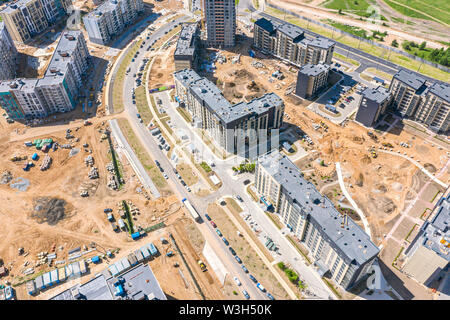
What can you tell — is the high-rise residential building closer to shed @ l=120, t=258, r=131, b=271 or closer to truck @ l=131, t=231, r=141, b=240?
truck @ l=131, t=231, r=141, b=240

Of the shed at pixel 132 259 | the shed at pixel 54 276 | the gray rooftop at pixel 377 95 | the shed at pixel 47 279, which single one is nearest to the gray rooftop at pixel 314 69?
the gray rooftop at pixel 377 95

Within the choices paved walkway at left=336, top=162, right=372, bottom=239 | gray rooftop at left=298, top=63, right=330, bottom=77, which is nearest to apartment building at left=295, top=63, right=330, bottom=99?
gray rooftop at left=298, top=63, right=330, bottom=77

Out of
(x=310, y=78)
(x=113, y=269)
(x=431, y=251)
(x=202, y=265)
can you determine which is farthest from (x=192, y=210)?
(x=310, y=78)

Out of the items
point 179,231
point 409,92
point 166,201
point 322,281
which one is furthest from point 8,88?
point 409,92

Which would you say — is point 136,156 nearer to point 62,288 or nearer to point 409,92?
point 62,288

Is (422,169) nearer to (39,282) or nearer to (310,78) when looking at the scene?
(310,78)
